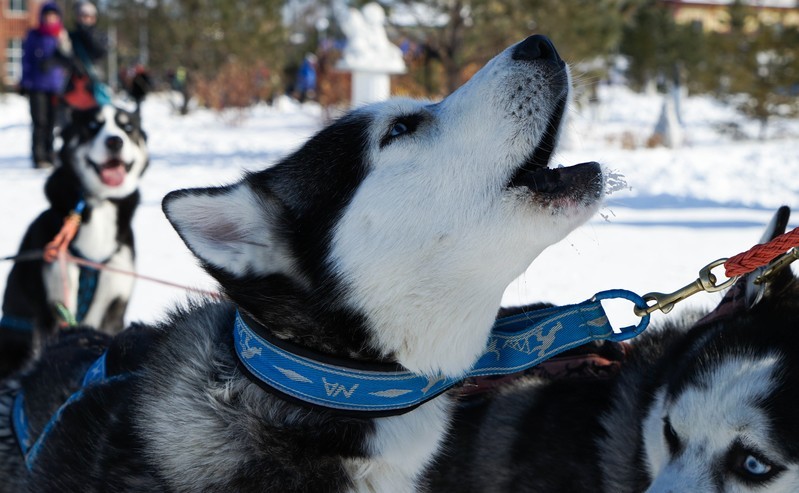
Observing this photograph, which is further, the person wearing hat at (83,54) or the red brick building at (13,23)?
the red brick building at (13,23)

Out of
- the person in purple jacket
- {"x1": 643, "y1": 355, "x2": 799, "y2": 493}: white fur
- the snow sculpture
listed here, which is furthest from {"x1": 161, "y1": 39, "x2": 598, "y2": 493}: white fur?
the snow sculpture

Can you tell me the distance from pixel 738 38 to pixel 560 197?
16640 mm

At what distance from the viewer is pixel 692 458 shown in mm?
1803

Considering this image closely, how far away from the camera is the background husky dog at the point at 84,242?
158 inches

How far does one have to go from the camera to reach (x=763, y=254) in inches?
73.8

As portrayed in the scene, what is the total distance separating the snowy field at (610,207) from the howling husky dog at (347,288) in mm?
233

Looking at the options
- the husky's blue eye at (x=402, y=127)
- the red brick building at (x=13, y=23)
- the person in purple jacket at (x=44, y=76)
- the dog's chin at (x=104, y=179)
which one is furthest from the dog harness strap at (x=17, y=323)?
the red brick building at (x=13, y=23)

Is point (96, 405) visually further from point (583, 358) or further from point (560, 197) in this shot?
point (583, 358)

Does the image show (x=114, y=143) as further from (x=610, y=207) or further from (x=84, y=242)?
(x=610, y=207)

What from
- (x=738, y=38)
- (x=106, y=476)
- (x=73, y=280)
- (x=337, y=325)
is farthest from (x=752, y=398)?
(x=738, y=38)

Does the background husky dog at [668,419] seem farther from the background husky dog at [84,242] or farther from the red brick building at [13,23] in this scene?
the red brick building at [13,23]

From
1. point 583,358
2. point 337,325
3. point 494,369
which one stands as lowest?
point 583,358

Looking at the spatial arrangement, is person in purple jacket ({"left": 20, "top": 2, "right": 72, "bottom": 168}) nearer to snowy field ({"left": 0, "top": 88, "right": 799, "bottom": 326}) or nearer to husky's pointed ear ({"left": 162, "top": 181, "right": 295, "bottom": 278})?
snowy field ({"left": 0, "top": 88, "right": 799, "bottom": 326})

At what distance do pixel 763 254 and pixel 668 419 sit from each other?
42 cm
